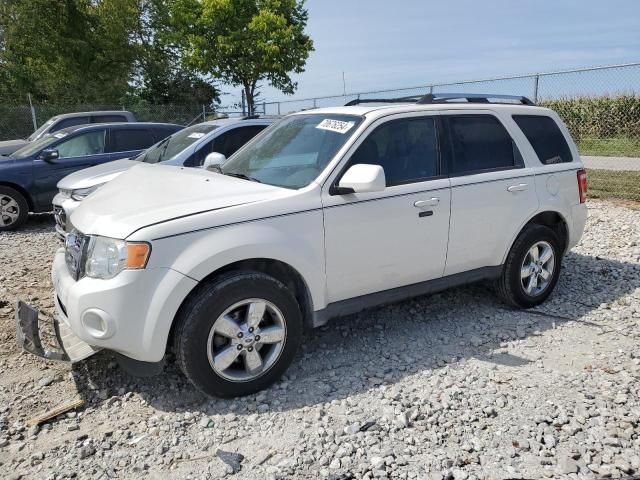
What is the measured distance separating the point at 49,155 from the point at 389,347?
6.90m

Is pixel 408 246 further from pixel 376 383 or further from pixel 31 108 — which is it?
pixel 31 108

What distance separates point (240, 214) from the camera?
3.21 m

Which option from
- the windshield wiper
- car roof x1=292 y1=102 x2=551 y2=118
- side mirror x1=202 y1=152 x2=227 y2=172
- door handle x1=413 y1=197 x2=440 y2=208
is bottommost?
door handle x1=413 y1=197 x2=440 y2=208

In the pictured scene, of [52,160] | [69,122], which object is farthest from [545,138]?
[69,122]

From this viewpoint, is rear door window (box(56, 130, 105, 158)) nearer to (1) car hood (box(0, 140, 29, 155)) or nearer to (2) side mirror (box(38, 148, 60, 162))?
(2) side mirror (box(38, 148, 60, 162))

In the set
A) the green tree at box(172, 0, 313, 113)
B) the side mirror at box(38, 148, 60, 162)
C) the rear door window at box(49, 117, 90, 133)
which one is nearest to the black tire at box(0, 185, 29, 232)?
the side mirror at box(38, 148, 60, 162)

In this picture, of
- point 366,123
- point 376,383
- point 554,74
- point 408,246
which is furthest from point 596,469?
point 554,74

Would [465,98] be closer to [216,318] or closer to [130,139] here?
[216,318]

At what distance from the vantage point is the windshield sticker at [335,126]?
150 inches

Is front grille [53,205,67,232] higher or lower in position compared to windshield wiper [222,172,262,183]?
lower

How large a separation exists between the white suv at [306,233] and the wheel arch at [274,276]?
11 mm

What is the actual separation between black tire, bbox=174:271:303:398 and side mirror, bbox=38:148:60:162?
6574 mm

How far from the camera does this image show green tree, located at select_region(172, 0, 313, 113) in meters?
23.2

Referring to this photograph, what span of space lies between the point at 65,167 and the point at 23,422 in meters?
6.38
